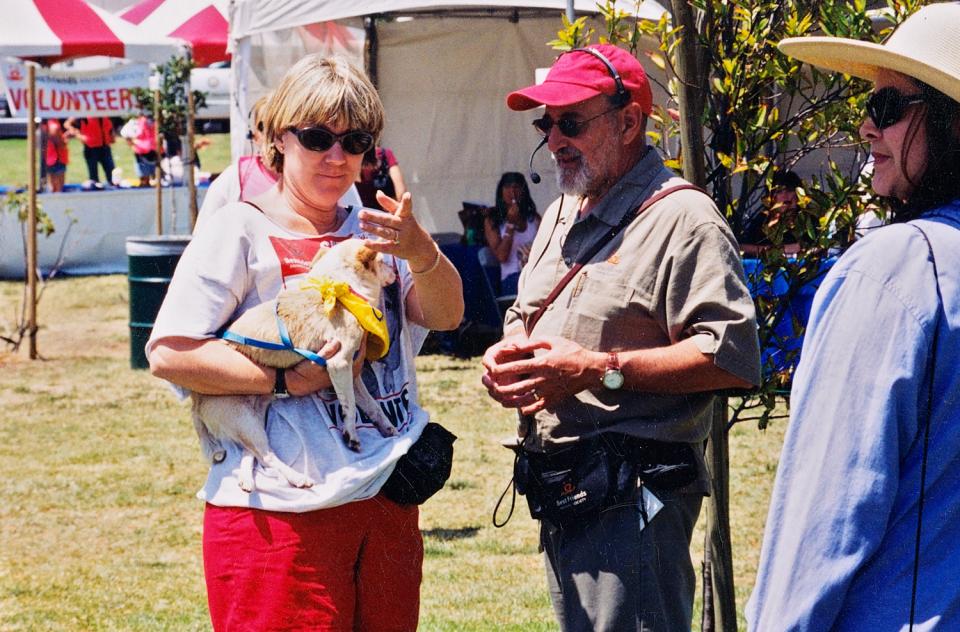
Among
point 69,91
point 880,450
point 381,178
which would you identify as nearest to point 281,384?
point 880,450

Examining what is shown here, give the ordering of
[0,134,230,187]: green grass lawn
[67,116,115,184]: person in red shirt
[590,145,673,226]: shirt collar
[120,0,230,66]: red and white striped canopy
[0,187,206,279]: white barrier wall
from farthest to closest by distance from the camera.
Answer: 1. [0,134,230,187]: green grass lawn
2. [67,116,115,184]: person in red shirt
3. [0,187,206,279]: white barrier wall
4. [120,0,230,66]: red and white striped canopy
5. [590,145,673,226]: shirt collar

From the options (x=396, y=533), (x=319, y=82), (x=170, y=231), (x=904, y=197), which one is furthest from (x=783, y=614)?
(x=170, y=231)

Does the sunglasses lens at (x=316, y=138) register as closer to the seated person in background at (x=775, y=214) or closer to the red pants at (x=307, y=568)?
the red pants at (x=307, y=568)

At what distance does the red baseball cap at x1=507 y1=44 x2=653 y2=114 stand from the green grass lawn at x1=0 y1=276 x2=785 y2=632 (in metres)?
2.75

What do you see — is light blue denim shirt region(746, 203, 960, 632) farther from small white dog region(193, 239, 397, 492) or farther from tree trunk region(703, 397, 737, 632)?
tree trunk region(703, 397, 737, 632)

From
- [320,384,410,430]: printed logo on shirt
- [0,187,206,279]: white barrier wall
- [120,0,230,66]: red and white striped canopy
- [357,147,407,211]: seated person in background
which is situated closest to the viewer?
[320,384,410,430]: printed logo on shirt

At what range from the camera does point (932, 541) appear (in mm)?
1953

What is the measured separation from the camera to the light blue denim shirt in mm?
1928

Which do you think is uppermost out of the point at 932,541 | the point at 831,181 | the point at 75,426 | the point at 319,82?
the point at 319,82

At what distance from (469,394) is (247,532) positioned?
6.95 metres

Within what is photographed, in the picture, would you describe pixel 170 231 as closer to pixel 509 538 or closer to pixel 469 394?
pixel 469 394

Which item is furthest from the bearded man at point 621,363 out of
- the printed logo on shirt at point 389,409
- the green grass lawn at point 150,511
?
the green grass lawn at point 150,511

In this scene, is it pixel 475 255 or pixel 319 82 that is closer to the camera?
pixel 319 82

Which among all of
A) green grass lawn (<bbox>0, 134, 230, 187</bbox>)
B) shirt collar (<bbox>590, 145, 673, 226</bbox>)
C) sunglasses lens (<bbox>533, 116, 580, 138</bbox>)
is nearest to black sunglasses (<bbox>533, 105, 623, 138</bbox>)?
sunglasses lens (<bbox>533, 116, 580, 138</bbox>)
